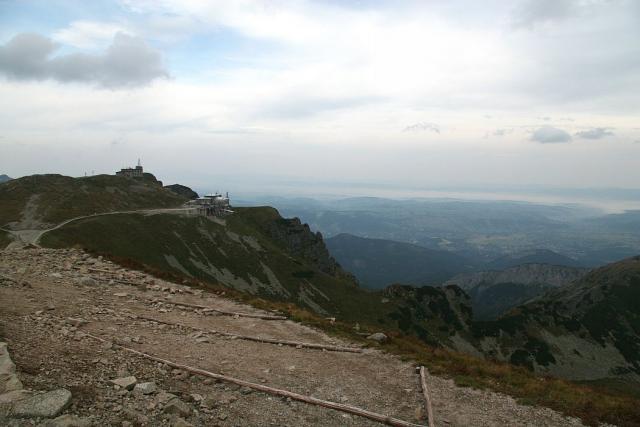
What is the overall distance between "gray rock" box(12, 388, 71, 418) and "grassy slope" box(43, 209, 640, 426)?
44.0 feet

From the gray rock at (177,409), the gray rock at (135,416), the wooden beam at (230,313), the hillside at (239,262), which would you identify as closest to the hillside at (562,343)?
the hillside at (239,262)

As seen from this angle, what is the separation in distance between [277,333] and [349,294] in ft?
376

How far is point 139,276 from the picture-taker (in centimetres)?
3064

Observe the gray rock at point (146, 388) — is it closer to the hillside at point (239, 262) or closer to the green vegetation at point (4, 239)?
the green vegetation at point (4, 239)

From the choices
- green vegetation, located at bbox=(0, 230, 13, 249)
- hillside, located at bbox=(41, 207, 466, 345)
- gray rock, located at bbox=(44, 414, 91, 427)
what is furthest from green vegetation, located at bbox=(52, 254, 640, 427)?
hillside, located at bbox=(41, 207, 466, 345)

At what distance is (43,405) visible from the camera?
1105cm

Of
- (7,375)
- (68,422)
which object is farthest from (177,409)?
(7,375)

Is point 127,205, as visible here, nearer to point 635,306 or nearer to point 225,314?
point 225,314

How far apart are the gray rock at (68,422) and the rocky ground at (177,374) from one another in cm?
4

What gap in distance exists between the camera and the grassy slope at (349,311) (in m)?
15.8

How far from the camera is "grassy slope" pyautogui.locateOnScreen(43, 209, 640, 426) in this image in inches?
623

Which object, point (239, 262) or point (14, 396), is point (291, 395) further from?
point (239, 262)

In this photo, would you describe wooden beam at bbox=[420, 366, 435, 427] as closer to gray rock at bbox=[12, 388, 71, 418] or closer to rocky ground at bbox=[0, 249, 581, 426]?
rocky ground at bbox=[0, 249, 581, 426]

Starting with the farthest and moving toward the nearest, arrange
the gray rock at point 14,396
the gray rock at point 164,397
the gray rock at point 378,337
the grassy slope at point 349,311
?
the gray rock at point 378,337, the grassy slope at point 349,311, the gray rock at point 164,397, the gray rock at point 14,396
